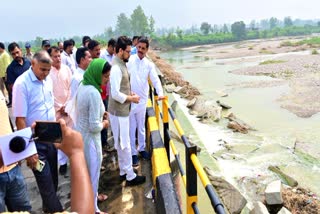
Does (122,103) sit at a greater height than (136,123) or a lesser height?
greater

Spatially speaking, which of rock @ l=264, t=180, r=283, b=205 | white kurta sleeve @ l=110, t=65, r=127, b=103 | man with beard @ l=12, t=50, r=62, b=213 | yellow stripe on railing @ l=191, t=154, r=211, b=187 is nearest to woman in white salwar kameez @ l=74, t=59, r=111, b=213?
man with beard @ l=12, t=50, r=62, b=213

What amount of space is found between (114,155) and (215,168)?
10.6 ft

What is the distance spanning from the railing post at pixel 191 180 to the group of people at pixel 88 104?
3.27ft

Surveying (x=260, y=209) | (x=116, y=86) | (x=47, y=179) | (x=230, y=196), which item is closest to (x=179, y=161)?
(x=116, y=86)

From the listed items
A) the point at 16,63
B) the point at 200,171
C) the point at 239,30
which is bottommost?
the point at 239,30

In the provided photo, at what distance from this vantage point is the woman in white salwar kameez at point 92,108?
2.99 meters

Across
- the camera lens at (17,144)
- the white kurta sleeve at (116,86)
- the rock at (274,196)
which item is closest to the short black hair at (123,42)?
the white kurta sleeve at (116,86)

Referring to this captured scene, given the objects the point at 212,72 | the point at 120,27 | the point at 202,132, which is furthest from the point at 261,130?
the point at 120,27

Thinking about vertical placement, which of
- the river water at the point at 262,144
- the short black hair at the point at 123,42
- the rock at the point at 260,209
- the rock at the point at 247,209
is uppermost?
the short black hair at the point at 123,42

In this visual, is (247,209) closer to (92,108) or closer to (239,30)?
(92,108)

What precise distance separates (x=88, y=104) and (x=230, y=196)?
375 cm

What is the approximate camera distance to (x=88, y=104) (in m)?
3.04

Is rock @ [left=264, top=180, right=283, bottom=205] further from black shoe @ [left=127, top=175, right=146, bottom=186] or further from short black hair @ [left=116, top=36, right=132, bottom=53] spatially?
short black hair @ [left=116, top=36, right=132, bottom=53]

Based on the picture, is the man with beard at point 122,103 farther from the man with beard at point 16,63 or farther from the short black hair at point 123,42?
the man with beard at point 16,63
